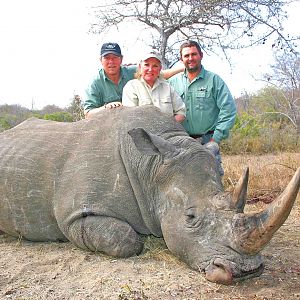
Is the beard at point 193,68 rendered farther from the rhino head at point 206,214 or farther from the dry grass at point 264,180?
the rhino head at point 206,214

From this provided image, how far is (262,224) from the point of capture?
413cm

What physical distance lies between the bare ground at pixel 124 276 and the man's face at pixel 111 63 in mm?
2482

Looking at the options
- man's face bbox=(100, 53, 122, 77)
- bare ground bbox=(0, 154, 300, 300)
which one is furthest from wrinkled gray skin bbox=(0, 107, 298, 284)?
man's face bbox=(100, 53, 122, 77)

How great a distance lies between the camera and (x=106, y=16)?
14.1 meters

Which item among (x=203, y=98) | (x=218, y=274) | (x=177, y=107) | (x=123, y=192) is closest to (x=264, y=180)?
(x=203, y=98)

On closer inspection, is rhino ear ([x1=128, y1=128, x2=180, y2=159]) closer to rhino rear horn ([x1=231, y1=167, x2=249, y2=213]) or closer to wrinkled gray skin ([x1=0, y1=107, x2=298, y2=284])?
wrinkled gray skin ([x1=0, y1=107, x2=298, y2=284])

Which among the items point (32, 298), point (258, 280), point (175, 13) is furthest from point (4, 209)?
point (175, 13)

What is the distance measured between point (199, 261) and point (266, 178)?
480 cm

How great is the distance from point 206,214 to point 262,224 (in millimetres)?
582

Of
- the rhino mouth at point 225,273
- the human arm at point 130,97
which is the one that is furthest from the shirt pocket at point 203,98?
the rhino mouth at point 225,273

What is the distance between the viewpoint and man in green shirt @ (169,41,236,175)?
23.0 feet

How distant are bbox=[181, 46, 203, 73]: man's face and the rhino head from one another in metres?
1.97

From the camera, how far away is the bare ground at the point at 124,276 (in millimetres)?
4129

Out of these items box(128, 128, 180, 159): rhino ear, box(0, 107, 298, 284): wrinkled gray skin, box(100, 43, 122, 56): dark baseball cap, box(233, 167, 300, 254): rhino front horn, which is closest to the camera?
box(233, 167, 300, 254): rhino front horn
